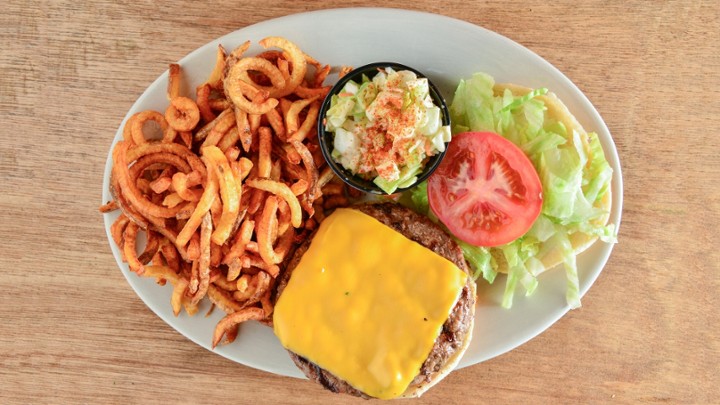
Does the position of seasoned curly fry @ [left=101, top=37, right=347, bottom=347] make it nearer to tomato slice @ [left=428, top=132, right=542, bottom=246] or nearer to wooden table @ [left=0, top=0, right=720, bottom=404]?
wooden table @ [left=0, top=0, right=720, bottom=404]

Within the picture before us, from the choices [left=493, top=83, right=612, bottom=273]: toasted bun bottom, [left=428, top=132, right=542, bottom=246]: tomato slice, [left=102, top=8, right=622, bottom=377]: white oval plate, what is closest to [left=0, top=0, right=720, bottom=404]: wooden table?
[left=102, top=8, right=622, bottom=377]: white oval plate

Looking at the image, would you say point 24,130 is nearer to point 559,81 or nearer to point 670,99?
point 559,81

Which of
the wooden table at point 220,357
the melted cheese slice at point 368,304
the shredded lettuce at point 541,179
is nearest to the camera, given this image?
the melted cheese slice at point 368,304

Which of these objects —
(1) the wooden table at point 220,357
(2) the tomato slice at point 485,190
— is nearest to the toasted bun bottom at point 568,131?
(2) the tomato slice at point 485,190

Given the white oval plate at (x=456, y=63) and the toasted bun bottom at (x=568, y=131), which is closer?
the toasted bun bottom at (x=568, y=131)

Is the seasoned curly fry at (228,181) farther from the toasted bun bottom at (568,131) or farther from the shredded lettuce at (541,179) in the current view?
the toasted bun bottom at (568,131)

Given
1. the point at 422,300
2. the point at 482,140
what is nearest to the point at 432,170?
the point at 482,140
